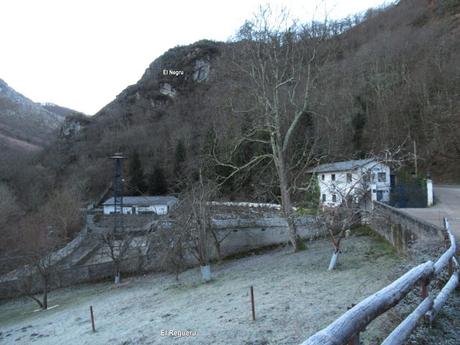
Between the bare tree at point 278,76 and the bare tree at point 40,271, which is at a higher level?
the bare tree at point 278,76

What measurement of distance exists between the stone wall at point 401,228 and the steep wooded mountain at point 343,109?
522 cm

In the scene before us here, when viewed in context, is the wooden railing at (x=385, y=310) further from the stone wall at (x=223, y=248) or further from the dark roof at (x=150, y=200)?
the dark roof at (x=150, y=200)

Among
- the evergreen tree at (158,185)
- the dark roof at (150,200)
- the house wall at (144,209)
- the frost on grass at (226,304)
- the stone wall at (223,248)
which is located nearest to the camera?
the frost on grass at (226,304)

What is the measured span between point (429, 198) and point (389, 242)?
1096cm

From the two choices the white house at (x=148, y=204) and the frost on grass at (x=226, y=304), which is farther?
the white house at (x=148, y=204)

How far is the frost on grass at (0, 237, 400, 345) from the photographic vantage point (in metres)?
9.53

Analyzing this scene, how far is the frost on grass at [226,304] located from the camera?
9.53 meters

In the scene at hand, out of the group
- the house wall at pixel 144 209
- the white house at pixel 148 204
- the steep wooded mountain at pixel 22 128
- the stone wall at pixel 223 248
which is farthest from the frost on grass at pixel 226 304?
the steep wooded mountain at pixel 22 128

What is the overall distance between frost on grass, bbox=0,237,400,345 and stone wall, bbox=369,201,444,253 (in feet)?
2.76

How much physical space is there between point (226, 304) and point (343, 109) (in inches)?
1636

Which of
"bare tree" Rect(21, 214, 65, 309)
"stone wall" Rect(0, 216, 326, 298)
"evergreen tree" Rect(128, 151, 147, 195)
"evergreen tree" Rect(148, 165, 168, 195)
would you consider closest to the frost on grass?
"bare tree" Rect(21, 214, 65, 309)

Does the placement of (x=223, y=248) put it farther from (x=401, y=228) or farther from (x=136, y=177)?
(x=136, y=177)

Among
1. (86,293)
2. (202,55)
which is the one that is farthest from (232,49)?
(202,55)

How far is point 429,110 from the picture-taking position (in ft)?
153
